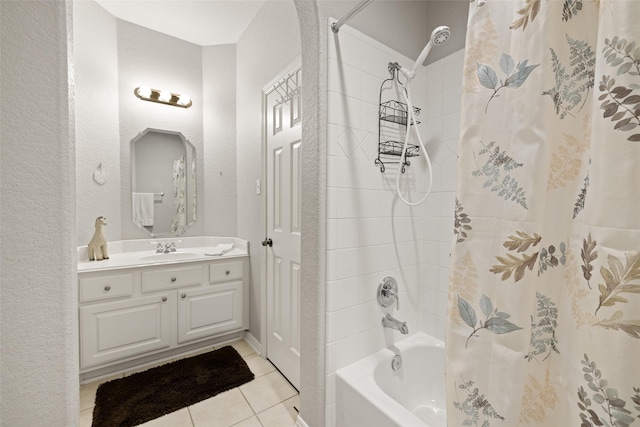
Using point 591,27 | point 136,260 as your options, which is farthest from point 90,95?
point 591,27

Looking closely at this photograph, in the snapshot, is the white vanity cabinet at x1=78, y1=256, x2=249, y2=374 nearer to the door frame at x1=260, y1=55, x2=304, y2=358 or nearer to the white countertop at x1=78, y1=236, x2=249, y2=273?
the white countertop at x1=78, y1=236, x2=249, y2=273

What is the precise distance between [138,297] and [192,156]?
1379 mm

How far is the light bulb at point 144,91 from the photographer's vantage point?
2391 millimetres

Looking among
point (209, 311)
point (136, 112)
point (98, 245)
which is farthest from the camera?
point (136, 112)

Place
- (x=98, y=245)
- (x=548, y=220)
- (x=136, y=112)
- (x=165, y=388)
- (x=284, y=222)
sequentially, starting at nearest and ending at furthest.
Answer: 1. (x=548, y=220)
2. (x=165, y=388)
3. (x=284, y=222)
4. (x=98, y=245)
5. (x=136, y=112)

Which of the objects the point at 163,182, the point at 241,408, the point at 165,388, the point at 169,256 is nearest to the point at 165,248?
the point at 169,256

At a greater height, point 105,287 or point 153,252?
point 153,252

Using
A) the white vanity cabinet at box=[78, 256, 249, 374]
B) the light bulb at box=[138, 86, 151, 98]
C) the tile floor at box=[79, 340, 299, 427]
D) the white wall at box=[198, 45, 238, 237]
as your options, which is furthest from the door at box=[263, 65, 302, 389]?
the light bulb at box=[138, 86, 151, 98]

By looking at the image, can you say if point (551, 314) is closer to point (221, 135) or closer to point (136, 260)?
point (136, 260)

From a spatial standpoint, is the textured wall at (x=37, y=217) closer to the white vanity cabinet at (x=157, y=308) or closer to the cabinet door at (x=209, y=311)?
the white vanity cabinet at (x=157, y=308)

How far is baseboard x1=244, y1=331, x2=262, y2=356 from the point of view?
2297 mm

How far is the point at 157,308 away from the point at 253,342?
0.84 m

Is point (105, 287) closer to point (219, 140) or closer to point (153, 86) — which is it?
point (219, 140)

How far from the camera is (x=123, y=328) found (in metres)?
1.95
